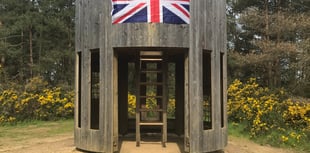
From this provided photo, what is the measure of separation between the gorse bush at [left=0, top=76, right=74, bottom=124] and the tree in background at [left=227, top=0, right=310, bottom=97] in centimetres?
1064

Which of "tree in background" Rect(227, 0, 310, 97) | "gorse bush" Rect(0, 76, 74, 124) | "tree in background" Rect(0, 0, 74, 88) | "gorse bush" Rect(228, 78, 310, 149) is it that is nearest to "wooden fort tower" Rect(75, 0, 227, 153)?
"gorse bush" Rect(228, 78, 310, 149)

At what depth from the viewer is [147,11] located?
7.54 m

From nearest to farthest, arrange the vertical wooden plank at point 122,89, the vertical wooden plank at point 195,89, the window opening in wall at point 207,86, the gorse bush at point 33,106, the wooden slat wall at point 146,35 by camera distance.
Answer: the wooden slat wall at point 146,35
the vertical wooden plank at point 195,89
the window opening in wall at point 207,86
the vertical wooden plank at point 122,89
the gorse bush at point 33,106

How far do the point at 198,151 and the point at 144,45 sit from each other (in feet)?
8.28

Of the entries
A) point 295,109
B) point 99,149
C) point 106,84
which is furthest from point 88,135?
point 295,109

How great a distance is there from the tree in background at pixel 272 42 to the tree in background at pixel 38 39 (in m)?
13.0

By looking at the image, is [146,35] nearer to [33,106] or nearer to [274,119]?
[274,119]

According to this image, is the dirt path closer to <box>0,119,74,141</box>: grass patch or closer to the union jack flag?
<box>0,119,74,141</box>: grass patch

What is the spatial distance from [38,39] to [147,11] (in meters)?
23.7

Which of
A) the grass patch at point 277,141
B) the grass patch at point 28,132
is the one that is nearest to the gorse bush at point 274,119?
the grass patch at point 277,141

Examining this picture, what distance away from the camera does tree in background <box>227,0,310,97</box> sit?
65.7 ft

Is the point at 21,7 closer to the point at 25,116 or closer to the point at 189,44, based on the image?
the point at 25,116

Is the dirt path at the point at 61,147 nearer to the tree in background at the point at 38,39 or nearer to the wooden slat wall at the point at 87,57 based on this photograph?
the wooden slat wall at the point at 87,57

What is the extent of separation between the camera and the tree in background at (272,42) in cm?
2003
